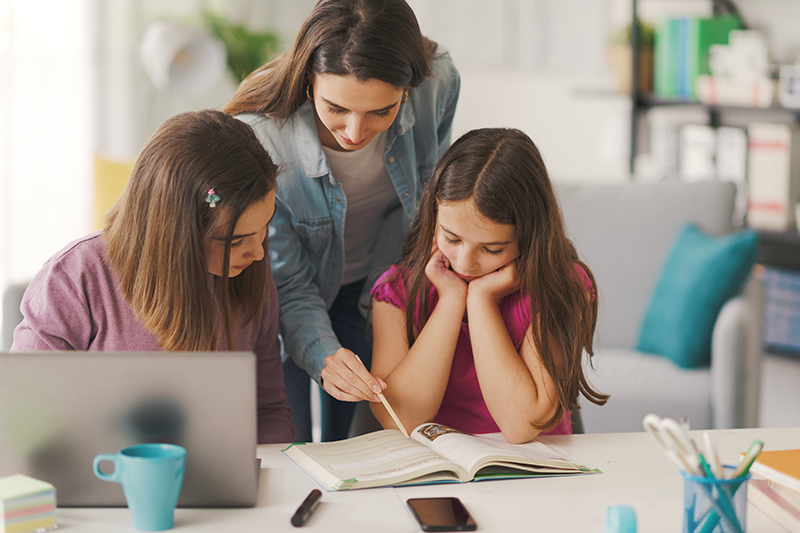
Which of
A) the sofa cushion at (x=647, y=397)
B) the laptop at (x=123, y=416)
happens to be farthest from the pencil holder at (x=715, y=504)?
the sofa cushion at (x=647, y=397)

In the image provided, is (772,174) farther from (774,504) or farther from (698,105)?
(774,504)

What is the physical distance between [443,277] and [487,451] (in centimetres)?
35

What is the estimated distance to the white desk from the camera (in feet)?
2.69

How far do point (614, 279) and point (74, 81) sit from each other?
2412 millimetres

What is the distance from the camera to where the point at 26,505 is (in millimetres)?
771

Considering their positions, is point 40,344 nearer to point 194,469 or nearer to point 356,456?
point 194,469

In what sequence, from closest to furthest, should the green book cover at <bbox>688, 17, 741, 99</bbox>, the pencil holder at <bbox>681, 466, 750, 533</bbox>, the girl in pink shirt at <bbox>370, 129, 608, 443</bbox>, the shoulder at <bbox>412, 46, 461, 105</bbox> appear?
the pencil holder at <bbox>681, 466, 750, 533</bbox> → the girl in pink shirt at <bbox>370, 129, 608, 443</bbox> → the shoulder at <bbox>412, 46, 461, 105</bbox> → the green book cover at <bbox>688, 17, 741, 99</bbox>

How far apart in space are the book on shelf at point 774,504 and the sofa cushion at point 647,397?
1.14 metres

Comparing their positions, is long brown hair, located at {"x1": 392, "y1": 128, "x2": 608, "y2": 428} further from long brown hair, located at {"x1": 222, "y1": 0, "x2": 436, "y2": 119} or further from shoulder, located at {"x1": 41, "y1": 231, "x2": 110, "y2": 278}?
shoulder, located at {"x1": 41, "y1": 231, "x2": 110, "y2": 278}

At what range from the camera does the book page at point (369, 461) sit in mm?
923

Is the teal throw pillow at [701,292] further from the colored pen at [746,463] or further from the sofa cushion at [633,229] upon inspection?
the colored pen at [746,463]

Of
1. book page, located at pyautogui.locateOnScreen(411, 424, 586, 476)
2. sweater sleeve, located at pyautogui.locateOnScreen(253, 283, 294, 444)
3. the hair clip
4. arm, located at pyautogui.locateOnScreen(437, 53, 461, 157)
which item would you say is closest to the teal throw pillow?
arm, located at pyautogui.locateOnScreen(437, 53, 461, 157)

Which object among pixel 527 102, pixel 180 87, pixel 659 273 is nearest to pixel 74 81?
pixel 180 87

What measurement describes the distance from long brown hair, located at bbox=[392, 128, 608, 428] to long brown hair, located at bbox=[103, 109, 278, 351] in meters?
0.31
